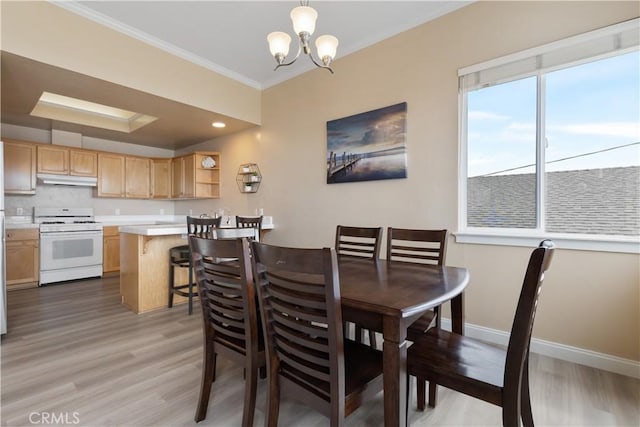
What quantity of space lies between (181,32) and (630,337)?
4.55 meters

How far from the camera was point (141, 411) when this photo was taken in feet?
5.49

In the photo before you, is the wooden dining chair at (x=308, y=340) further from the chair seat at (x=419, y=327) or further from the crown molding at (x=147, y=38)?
the crown molding at (x=147, y=38)

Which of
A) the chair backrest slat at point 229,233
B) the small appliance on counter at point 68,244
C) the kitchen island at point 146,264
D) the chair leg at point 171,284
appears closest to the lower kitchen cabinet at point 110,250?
the small appliance on counter at point 68,244

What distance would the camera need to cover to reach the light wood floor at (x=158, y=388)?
162 centimetres

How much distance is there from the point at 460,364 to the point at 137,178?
607 cm

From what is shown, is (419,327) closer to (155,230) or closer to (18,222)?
(155,230)

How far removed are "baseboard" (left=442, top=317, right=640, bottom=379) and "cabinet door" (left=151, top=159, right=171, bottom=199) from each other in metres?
5.67

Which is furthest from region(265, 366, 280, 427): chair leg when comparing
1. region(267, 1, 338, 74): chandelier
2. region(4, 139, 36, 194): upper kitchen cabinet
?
region(4, 139, 36, 194): upper kitchen cabinet

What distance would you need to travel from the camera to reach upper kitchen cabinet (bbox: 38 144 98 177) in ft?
15.1

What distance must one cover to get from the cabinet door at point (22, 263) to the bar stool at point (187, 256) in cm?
254

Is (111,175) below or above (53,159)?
below

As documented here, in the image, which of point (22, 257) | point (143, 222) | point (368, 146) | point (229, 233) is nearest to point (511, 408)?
point (229, 233)

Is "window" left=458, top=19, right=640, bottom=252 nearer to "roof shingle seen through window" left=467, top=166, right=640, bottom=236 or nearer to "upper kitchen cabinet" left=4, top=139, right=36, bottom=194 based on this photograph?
"roof shingle seen through window" left=467, top=166, right=640, bottom=236

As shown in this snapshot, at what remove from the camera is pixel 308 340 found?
44.9 inches
